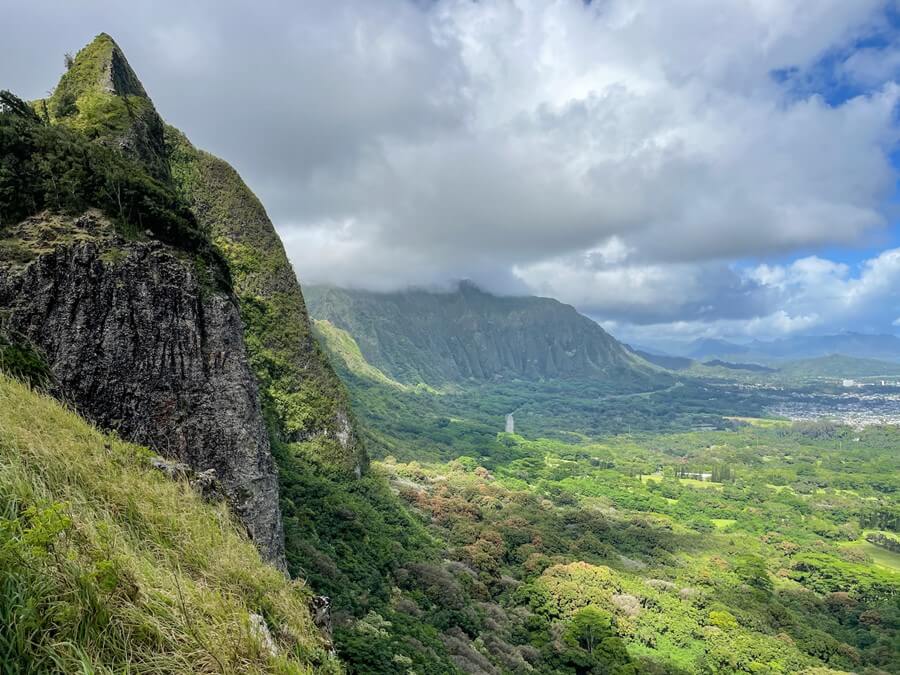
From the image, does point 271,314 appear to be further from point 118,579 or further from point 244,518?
point 118,579

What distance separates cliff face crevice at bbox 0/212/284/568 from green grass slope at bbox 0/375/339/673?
967 cm

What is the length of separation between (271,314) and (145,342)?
31.5 m

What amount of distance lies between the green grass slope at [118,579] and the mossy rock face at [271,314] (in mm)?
36966

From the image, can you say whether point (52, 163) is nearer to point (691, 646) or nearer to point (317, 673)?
point (317, 673)

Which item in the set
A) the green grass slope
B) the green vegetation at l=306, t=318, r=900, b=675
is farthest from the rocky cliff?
the green vegetation at l=306, t=318, r=900, b=675

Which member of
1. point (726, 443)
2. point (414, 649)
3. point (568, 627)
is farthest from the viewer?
point (726, 443)

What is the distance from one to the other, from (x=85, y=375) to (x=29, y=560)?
16395 mm

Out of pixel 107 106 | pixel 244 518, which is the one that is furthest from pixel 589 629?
pixel 107 106

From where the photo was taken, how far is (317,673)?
417 centimetres

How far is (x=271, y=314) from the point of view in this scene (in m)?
48.7

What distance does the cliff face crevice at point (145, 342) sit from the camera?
51.8 feet

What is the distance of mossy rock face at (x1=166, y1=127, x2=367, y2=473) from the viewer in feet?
148

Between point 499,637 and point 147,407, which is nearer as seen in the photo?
point 147,407

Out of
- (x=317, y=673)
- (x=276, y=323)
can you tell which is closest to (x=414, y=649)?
(x=317, y=673)
